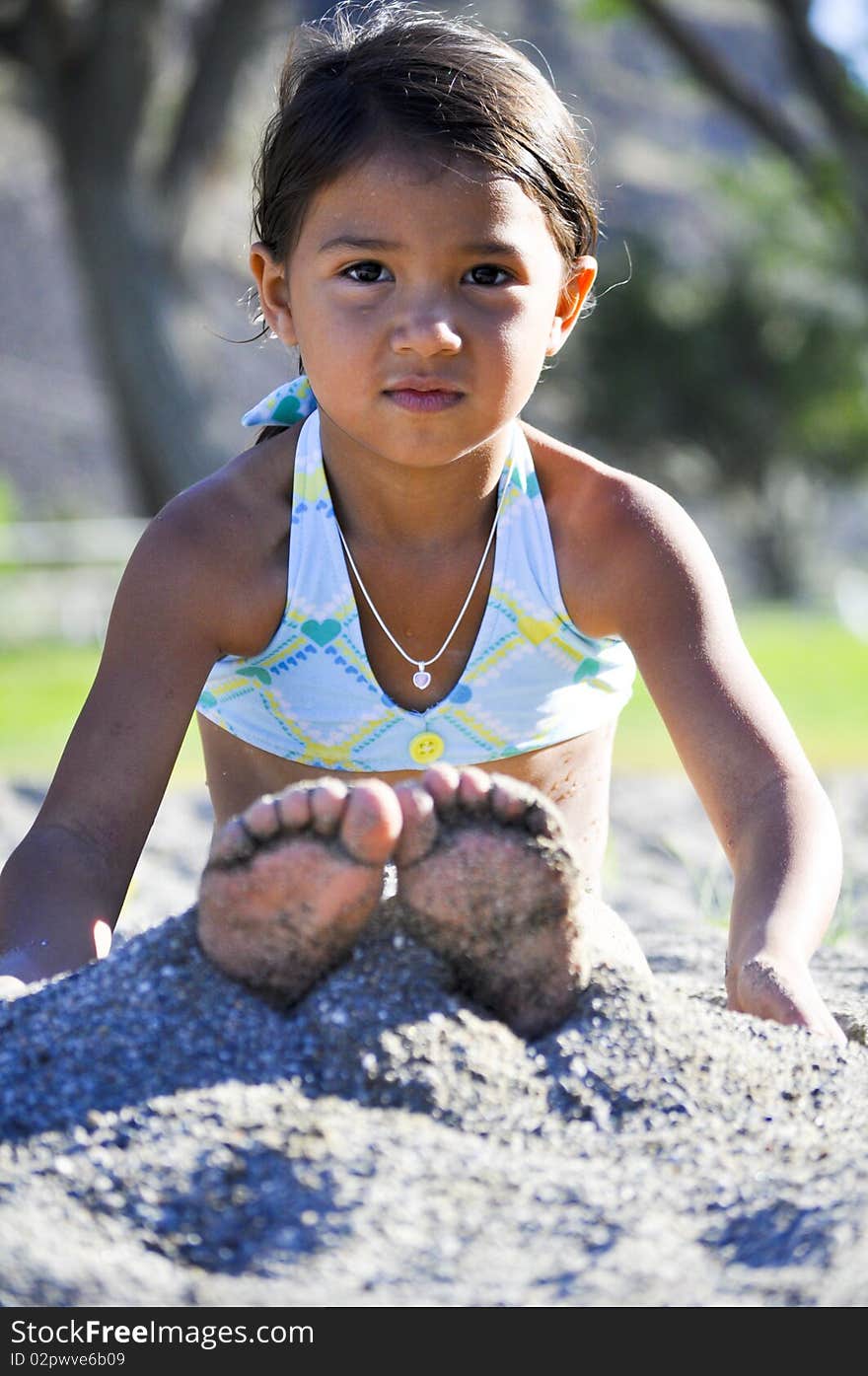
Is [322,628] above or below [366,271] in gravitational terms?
below

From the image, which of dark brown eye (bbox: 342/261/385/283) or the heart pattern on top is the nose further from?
the heart pattern on top

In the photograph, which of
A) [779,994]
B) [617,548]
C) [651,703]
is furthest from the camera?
[651,703]

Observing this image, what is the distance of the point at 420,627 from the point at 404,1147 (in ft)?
3.92

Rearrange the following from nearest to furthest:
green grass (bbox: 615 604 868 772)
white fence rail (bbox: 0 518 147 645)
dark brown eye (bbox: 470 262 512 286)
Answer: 1. dark brown eye (bbox: 470 262 512 286)
2. green grass (bbox: 615 604 868 772)
3. white fence rail (bbox: 0 518 147 645)

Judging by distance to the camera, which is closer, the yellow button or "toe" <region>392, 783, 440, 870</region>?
"toe" <region>392, 783, 440, 870</region>

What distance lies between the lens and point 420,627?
2609 millimetres

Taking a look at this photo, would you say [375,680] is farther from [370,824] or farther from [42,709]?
[42,709]

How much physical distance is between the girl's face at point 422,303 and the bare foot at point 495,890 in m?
0.69

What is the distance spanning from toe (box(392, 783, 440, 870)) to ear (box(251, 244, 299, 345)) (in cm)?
103

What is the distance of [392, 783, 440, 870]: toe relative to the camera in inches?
67.2

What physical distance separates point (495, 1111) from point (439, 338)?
3.35 feet

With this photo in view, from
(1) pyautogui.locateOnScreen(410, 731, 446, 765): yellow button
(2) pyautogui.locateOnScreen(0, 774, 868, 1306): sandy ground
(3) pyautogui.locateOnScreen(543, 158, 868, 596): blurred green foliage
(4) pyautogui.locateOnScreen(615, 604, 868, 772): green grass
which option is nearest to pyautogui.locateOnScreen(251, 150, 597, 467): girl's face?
(1) pyautogui.locateOnScreen(410, 731, 446, 765): yellow button

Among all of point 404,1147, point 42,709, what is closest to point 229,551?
point 404,1147
